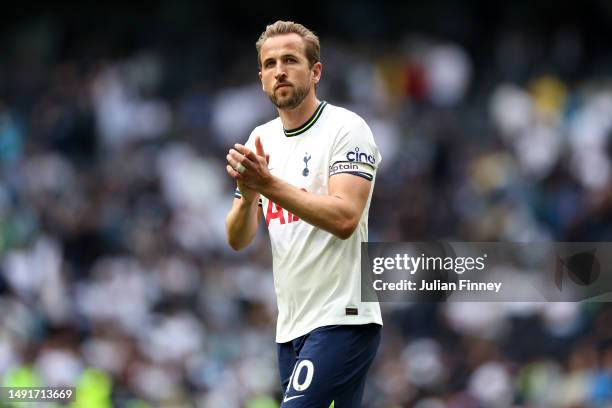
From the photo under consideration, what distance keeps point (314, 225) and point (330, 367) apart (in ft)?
2.12

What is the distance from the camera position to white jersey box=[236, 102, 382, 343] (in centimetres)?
568

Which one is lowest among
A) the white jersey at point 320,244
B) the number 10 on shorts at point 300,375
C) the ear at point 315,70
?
the number 10 on shorts at point 300,375

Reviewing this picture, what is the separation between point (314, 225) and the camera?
548cm

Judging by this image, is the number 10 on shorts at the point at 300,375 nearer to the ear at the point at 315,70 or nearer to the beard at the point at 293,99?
the beard at the point at 293,99

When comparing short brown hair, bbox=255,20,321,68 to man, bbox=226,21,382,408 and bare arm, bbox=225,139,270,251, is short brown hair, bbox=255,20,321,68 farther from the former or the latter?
bare arm, bbox=225,139,270,251

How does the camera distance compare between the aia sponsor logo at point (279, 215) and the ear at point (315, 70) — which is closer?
the aia sponsor logo at point (279, 215)

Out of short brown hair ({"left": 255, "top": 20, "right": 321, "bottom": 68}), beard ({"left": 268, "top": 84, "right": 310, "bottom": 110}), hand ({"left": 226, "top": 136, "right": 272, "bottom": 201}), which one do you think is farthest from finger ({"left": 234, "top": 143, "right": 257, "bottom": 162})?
short brown hair ({"left": 255, "top": 20, "right": 321, "bottom": 68})

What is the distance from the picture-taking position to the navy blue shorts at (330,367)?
5.56 m

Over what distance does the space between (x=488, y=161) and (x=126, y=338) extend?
4.64 metres

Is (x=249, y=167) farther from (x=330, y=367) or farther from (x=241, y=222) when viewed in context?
(x=330, y=367)

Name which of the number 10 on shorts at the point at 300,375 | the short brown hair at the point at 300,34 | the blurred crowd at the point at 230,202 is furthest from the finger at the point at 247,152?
the blurred crowd at the point at 230,202

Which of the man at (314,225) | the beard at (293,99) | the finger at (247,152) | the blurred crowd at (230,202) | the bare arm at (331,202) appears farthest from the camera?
the blurred crowd at (230,202)

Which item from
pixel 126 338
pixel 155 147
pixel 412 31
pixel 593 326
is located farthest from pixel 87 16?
pixel 593 326

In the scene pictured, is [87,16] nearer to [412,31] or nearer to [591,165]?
[412,31]
